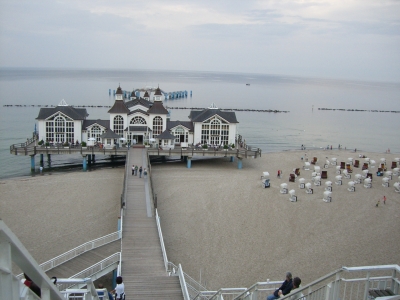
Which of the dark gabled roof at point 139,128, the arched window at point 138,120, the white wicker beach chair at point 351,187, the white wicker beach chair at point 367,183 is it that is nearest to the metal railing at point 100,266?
the white wicker beach chair at point 351,187

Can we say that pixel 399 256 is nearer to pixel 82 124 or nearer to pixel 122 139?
pixel 122 139

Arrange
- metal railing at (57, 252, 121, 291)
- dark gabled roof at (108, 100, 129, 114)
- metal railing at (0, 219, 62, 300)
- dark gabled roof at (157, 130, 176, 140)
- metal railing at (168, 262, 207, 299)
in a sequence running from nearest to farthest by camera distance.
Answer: metal railing at (0, 219, 62, 300) → metal railing at (168, 262, 207, 299) → metal railing at (57, 252, 121, 291) → dark gabled roof at (157, 130, 176, 140) → dark gabled roof at (108, 100, 129, 114)

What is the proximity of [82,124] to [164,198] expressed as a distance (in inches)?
587

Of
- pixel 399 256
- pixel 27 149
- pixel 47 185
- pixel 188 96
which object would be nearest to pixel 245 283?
pixel 399 256

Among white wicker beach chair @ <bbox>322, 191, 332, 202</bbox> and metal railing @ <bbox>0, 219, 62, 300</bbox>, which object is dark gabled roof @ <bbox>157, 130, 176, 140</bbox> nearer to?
white wicker beach chair @ <bbox>322, 191, 332, 202</bbox>

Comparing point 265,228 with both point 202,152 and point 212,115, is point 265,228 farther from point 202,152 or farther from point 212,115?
point 212,115

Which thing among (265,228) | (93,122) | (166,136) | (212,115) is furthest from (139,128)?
(265,228)

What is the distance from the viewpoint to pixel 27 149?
34312 mm

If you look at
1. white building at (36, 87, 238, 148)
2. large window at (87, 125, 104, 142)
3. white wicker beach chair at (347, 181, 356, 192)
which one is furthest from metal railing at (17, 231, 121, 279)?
large window at (87, 125, 104, 142)

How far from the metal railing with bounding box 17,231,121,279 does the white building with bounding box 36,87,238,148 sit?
63.7 ft

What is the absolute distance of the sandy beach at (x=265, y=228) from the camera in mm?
17469

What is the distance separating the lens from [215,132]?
38.1 metres

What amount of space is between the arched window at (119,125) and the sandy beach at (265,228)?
24.3 feet

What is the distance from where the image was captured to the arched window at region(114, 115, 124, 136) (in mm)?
37938
